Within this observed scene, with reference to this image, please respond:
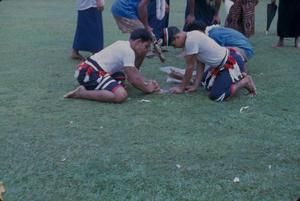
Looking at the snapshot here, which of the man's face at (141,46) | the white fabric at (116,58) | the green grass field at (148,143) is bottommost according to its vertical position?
the green grass field at (148,143)

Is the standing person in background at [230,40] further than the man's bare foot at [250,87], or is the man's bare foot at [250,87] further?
the standing person in background at [230,40]

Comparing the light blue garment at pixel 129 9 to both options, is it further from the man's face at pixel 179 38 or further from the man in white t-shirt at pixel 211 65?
the man's face at pixel 179 38

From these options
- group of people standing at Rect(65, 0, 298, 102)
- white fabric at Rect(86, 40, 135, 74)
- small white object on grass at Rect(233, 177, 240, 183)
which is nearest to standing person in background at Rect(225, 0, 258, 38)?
group of people standing at Rect(65, 0, 298, 102)

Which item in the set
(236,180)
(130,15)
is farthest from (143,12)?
(236,180)

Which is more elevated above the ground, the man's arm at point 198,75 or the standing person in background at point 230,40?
the standing person in background at point 230,40

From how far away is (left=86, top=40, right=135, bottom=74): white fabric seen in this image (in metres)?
4.75

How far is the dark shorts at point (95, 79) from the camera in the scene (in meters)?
4.75

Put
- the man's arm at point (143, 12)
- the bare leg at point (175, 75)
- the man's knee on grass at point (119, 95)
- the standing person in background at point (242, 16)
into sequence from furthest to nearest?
the standing person in background at point (242, 16) < the man's arm at point (143, 12) < the bare leg at point (175, 75) < the man's knee on grass at point (119, 95)

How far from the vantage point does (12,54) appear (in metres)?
6.98

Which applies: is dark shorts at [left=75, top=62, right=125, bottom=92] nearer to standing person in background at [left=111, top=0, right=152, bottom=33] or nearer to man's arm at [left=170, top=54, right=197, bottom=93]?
man's arm at [left=170, top=54, right=197, bottom=93]

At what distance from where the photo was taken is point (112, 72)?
195 inches

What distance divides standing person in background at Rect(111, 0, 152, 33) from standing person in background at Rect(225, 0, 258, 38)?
1260mm

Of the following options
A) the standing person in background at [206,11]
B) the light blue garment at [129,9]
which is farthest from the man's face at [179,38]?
the standing person in background at [206,11]

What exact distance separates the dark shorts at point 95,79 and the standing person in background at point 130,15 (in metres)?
1.45
